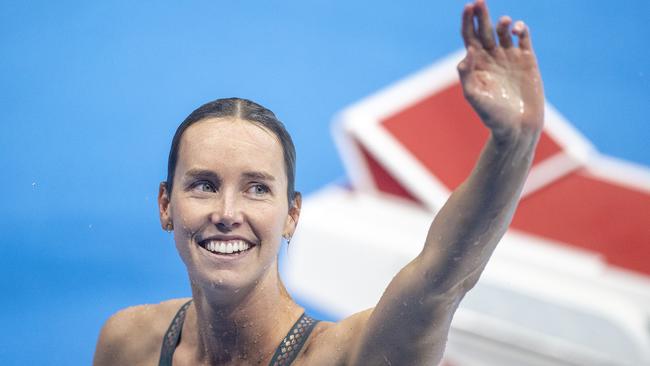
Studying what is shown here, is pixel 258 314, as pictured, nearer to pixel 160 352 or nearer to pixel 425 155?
Answer: pixel 160 352

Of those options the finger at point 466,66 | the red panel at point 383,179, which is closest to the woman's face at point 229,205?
the finger at point 466,66

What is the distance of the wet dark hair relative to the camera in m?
2.04

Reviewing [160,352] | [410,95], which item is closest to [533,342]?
[410,95]

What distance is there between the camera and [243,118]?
2.03 meters

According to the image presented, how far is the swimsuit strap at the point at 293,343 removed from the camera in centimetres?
203

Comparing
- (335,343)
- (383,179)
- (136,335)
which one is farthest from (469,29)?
(383,179)

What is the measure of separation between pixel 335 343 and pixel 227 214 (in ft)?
1.21

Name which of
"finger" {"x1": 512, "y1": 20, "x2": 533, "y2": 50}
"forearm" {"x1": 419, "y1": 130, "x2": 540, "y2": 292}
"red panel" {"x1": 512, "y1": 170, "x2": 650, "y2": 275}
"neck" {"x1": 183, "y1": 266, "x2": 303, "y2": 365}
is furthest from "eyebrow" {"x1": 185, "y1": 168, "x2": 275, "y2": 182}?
"red panel" {"x1": 512, "y1": 170, "x2": 650, "y2": 275}

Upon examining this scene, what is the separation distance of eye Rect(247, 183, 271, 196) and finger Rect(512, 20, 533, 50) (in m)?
0.71

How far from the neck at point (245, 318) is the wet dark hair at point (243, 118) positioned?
229 mm

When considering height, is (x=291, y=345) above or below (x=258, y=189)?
below

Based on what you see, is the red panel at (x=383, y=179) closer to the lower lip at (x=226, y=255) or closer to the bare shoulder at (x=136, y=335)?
the bare shoulder at (x=136, y=335)

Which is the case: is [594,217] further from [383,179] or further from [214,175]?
[214,175]

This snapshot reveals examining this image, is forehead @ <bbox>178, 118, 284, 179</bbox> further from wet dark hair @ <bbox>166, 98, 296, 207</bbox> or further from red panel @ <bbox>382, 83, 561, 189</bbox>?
red panel @ <bbox>382, 83, 561, 189</bbox>
